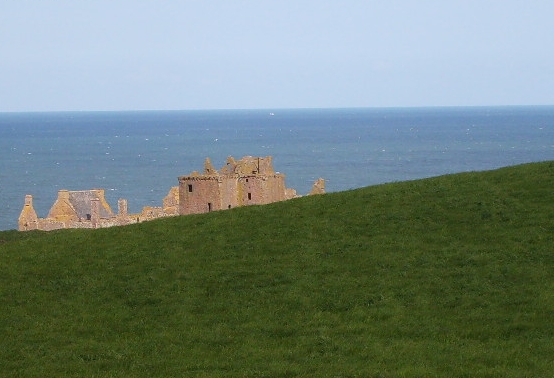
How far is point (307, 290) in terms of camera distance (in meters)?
23.4

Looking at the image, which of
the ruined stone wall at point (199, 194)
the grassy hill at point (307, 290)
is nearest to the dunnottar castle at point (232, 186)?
the ruined stone wall at point (199, 194)

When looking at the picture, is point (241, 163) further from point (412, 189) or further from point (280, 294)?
point (280, 294)

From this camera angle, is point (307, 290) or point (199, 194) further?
point (199, 194)

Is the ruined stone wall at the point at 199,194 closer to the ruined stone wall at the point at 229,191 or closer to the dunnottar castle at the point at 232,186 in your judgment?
the dunnottar castle at the point at 232,186

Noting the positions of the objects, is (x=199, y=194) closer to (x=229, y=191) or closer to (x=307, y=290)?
(x=229, y=191)

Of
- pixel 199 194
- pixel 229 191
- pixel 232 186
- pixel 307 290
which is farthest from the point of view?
pixel 232 186

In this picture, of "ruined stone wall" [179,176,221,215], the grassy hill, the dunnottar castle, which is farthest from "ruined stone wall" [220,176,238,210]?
the grassy hill

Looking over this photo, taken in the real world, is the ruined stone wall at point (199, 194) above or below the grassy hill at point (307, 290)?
below

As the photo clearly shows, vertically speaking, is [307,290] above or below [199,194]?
above

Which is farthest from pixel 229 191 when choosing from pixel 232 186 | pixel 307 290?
pixel 307 290

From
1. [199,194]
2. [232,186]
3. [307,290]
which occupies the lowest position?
[199,194]

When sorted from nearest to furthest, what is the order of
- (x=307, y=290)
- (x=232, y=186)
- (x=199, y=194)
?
(x=307, y=290) < (x=199, y=194) < (x=232, y=186)

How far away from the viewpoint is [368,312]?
21.8 metres

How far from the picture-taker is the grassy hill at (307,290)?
63.0 feet
